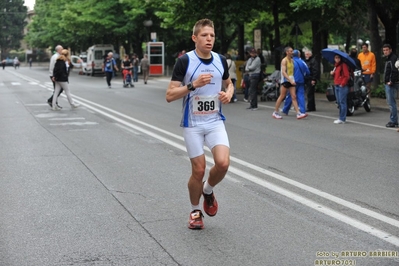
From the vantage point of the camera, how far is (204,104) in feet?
21.2

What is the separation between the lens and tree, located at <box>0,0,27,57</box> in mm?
135000

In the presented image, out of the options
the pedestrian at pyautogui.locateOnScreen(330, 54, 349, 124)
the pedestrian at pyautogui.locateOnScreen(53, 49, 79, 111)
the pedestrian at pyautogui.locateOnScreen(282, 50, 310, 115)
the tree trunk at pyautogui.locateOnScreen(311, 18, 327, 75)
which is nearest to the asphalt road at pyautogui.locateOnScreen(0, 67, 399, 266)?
the pedestrian at pyautogui.locateOnScreen(330, 54, 349, 124)

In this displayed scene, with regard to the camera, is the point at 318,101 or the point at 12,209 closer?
the point at 12,209

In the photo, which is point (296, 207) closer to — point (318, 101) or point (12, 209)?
point (12, 209)

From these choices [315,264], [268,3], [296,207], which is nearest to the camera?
[315,264]

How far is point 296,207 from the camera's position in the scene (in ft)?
24.3

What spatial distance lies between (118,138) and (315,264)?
8805mm

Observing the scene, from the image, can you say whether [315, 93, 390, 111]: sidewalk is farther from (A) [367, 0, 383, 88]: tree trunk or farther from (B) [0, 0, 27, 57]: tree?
(B) [0, 0, 27, 57]: tree

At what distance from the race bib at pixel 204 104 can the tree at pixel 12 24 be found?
131453 mm

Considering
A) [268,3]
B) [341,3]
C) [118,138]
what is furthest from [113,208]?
[268,3]

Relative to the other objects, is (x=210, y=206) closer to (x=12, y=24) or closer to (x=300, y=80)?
(x=300, y=80)

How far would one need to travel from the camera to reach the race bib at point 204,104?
255 inches

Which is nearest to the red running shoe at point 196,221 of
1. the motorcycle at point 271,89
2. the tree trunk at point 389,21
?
the motorcycle at point 271,89

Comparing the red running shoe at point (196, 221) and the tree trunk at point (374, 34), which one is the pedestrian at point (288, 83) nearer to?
the tree trunk at point (374, 34)
